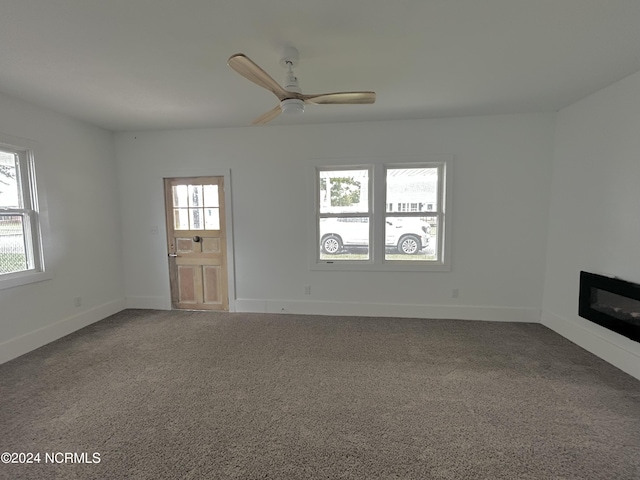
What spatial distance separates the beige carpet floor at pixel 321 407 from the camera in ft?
5.15

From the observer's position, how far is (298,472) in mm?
1515

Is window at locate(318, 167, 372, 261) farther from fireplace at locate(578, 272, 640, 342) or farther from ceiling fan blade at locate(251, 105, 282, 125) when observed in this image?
fireplace at locate(578, 272, 640, 342)

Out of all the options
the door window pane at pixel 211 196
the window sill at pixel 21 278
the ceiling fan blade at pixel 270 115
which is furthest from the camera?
the door window pane at pixel 211 196

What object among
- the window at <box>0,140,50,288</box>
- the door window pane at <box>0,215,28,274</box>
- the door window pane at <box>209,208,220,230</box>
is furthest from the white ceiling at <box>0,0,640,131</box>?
the door window pane at <box>209,208,220,230</box>

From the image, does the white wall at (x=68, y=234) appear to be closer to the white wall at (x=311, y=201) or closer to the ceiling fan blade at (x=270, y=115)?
the white wall at (x=311, y=201)

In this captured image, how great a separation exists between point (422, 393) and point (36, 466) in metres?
2.51

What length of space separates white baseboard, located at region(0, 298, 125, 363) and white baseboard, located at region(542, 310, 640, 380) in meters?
5.82

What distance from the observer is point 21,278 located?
2852 mm

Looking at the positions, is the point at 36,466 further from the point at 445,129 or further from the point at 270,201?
the point at 445,129

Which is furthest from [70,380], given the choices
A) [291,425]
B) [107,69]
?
[107,69]

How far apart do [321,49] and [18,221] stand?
11.7 ft

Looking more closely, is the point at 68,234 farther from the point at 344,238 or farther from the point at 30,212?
the point at 344,238

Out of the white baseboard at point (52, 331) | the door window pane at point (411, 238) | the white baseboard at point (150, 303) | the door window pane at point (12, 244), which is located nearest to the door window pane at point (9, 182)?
the door window pane at point (12, 244)

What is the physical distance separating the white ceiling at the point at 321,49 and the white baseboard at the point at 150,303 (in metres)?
2.64
